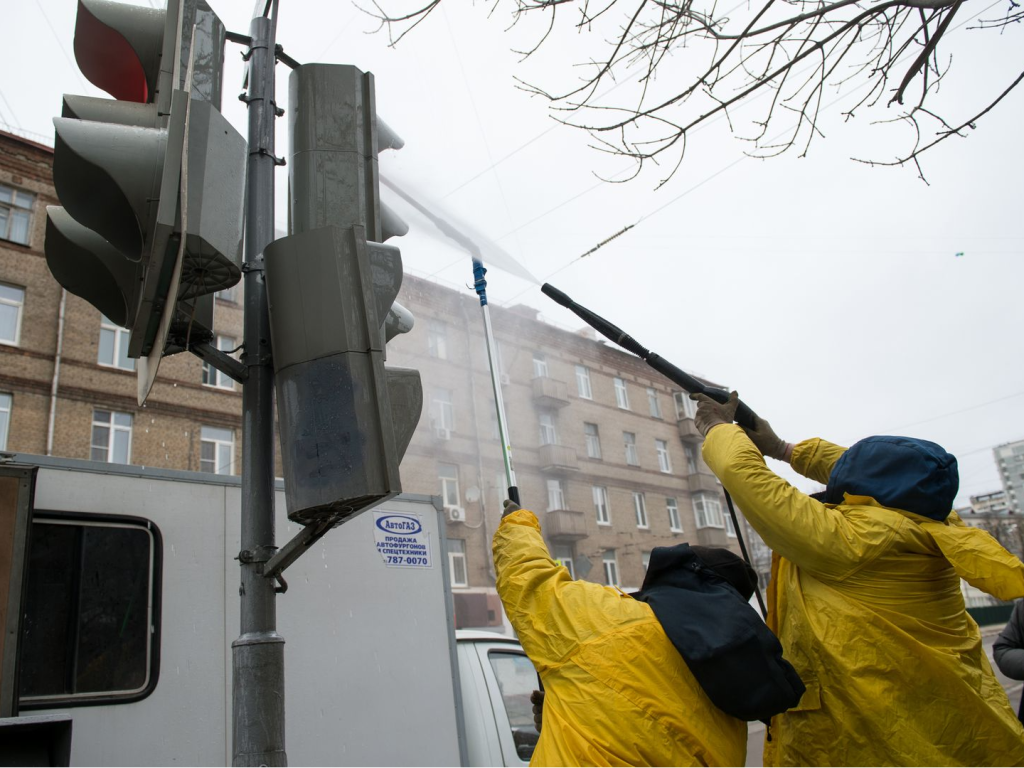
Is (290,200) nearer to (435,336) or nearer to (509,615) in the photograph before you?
(509,615)

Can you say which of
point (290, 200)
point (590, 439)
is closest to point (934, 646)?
point (290, 200)

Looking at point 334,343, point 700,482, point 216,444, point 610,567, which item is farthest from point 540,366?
point 334,343

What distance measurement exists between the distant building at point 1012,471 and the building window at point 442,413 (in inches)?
4181

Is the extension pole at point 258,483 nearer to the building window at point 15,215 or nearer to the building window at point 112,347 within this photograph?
the building window at point 112,347

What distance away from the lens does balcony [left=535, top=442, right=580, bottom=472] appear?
29859 millimetres

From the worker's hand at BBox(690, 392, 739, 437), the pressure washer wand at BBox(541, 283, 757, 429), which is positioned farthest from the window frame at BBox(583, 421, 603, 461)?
the worker's hand at BBox(690, 392, 739, 437)

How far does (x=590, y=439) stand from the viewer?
32.4 m

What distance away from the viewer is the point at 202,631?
332 cm

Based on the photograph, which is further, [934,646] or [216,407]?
[216,407]

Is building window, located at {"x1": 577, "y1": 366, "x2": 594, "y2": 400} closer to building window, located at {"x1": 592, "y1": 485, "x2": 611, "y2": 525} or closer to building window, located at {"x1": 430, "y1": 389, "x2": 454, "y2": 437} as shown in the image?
building window, located at {"x1": 592, "y1": 485, "x2": 611, "y2": 525}

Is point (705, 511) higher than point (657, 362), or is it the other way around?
point (705, 511)

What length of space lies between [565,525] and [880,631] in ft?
86.5

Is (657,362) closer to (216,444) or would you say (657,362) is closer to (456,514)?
(216,444)

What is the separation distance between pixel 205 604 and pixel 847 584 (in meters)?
2.67
